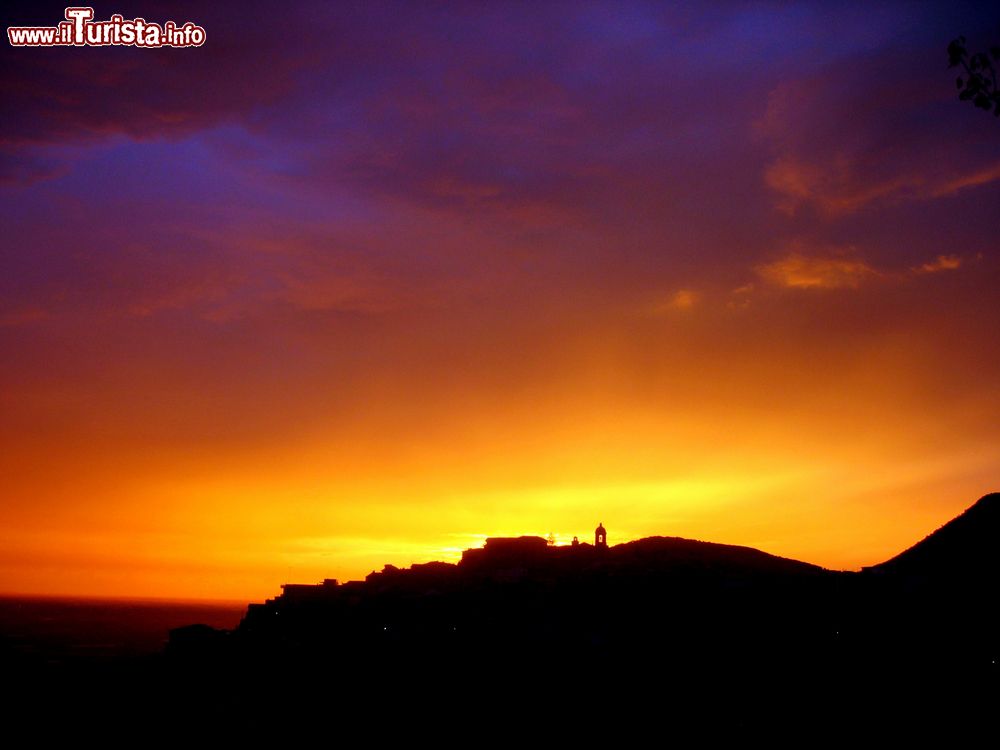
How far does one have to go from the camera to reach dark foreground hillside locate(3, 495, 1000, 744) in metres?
33.4

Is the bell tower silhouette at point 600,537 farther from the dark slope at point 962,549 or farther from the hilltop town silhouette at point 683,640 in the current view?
the dark slope at point 962,549

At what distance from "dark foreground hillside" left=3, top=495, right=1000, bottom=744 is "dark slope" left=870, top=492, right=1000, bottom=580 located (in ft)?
0.42

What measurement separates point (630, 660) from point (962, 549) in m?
21.3

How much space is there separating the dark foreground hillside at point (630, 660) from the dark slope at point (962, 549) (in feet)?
0.42

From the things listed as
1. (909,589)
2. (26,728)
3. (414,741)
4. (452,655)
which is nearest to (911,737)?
(909,589)

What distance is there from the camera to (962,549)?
147ft

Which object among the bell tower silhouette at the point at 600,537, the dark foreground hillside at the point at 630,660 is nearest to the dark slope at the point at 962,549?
the dark foreground hillside at the point at 630,660

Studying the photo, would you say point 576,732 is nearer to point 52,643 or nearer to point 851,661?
point 851,661

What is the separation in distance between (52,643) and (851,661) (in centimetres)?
14586

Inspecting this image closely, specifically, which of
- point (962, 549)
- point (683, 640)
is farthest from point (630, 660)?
point (962, 549)

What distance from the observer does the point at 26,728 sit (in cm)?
4359

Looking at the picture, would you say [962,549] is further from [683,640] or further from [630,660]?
[630,660]

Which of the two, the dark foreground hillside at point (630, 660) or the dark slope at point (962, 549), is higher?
the dark slope at point (962, 549)

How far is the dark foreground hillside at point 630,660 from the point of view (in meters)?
33.4
